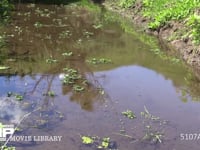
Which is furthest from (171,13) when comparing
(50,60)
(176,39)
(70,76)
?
(70,76)

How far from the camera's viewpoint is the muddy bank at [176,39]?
14.7m

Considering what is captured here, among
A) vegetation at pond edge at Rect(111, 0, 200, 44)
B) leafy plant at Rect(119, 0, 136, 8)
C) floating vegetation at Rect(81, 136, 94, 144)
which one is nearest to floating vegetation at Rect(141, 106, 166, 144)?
floating vegetation at Rect(81, 136, 94, 144)

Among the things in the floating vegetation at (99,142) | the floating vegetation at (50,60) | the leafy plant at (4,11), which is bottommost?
the floating vegetation at (99,142)

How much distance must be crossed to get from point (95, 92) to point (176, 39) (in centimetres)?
682

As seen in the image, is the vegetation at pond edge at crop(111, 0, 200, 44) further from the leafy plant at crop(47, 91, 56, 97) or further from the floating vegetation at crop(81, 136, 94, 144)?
the floating vegetation at crop(81, 136, 94, 144)

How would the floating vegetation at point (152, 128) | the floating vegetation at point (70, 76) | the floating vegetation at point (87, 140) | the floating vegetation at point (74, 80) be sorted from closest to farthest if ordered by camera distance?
1. the floating vegetation at point (87, 140)
2. the floating vegetation at point (152, 128)
3. the floating vegetation at point (74, 80)
4. the floating vegetation at point (70, 76)

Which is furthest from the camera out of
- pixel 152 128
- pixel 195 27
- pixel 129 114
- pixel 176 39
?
pixel 176 39

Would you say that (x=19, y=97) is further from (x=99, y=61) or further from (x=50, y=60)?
(x=99, y=61)

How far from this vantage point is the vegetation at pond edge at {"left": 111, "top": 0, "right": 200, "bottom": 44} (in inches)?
627

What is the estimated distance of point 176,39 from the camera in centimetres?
1716
